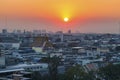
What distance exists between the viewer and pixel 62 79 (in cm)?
2097

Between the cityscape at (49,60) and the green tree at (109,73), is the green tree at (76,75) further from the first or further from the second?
the green tree at (109,73)

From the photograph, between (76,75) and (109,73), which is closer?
(76,75)

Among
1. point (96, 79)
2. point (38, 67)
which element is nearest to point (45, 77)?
point (96, 79)

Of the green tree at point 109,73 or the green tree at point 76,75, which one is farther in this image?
the green tree at point 109,73

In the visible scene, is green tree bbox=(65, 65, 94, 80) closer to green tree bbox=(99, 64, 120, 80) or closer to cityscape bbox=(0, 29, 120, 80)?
cityscape bbox=(0, 29, 120, 80)

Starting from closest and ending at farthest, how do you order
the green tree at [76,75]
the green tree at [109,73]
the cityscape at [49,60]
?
the green tree at [76,75] < the cityscape at [49,60] < the green tree at [109,73]

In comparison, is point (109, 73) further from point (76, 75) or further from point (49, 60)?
point (49, 60)

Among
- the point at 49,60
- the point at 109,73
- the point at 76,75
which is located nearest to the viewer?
the point at 76,75

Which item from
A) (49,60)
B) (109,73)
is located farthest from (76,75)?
(49,60)

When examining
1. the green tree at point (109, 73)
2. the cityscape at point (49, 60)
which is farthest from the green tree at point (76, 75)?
the green tree at point (109, 73)

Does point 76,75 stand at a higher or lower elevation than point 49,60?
lower

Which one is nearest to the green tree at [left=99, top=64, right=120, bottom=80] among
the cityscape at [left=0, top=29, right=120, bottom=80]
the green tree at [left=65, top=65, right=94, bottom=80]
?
the cityscape at [left=0, top=29, right=120, bottom=80]

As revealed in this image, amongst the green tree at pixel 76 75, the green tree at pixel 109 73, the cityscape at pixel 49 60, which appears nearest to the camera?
the green tree at pixel 76 75

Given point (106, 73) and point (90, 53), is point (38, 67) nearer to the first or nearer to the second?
point (106, 73)
